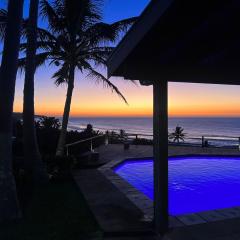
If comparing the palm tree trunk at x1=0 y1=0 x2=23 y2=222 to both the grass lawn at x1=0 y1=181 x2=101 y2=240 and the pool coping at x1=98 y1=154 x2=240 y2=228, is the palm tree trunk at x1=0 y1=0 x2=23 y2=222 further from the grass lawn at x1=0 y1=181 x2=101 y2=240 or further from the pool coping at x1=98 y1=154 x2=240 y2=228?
the pool coping at x1=98 y1=154 x2=240 y2=228

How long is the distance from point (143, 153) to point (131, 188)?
28.4 ft

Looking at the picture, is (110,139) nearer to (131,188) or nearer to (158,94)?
(131,188)

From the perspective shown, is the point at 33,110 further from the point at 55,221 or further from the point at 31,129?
the point at 55,221

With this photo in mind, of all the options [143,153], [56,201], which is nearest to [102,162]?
[143,153]

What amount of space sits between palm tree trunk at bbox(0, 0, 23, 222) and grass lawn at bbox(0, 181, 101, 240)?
440mm

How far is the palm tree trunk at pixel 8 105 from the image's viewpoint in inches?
271

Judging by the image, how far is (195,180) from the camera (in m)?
12.8

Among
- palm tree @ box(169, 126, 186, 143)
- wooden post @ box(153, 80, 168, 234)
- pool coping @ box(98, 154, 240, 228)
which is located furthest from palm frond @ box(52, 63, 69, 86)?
palm tree @ box(169, 126, 186, 143)

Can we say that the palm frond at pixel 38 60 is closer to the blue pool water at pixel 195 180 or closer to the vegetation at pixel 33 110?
the vegetation at pixel 33 110

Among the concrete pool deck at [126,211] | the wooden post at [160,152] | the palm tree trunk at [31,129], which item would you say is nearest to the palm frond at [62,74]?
the palm tree trunk at [31,129]

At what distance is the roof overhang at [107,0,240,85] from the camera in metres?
3.35

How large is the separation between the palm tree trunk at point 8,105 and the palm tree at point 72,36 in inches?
259

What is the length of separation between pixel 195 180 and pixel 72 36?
793 centimetres

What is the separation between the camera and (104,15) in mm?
14672
